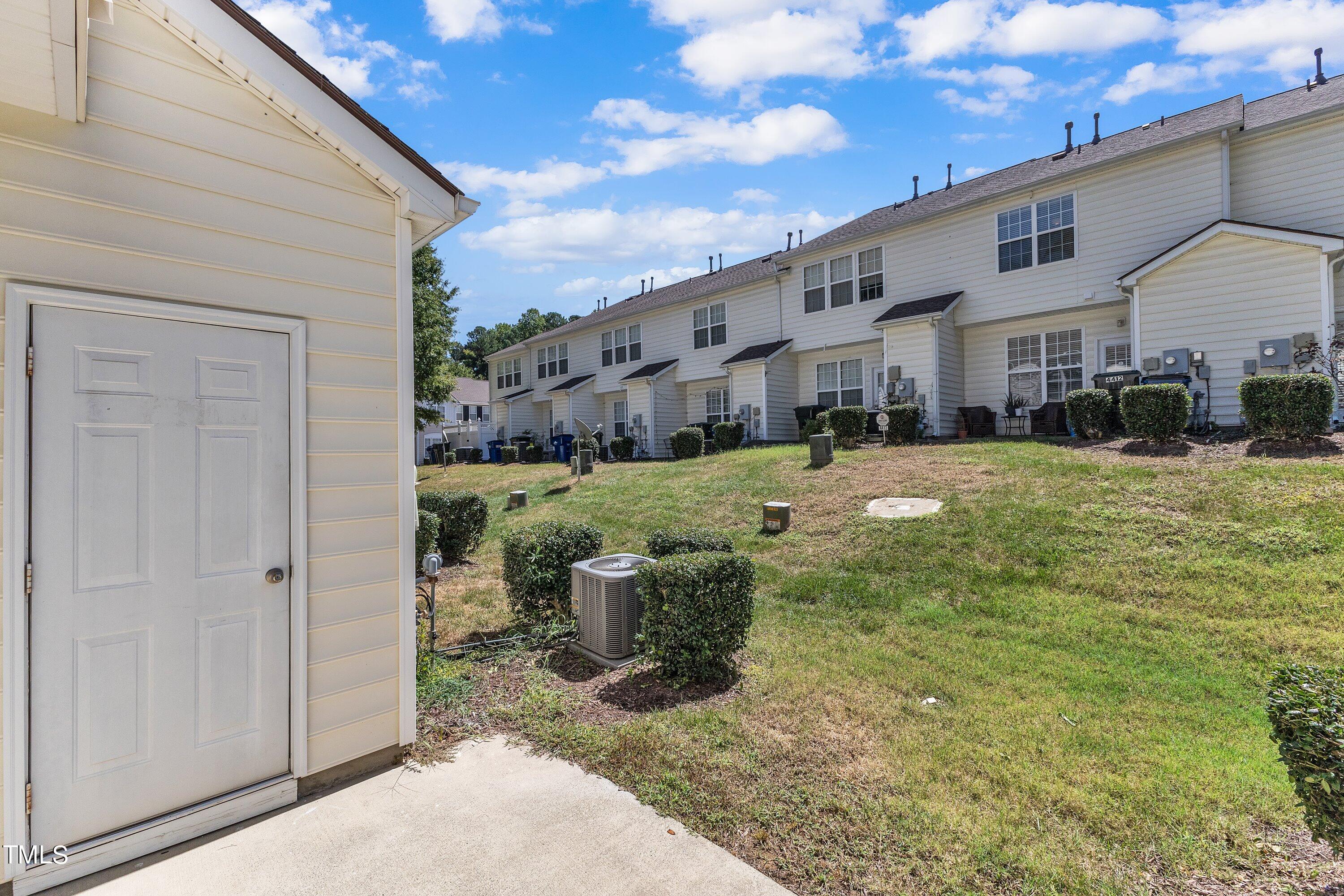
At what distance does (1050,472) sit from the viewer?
8781 millimetres

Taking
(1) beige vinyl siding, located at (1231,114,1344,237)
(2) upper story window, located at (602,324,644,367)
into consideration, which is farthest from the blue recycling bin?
(1) beige vinyl siding, located at (1231,114,1344,237)

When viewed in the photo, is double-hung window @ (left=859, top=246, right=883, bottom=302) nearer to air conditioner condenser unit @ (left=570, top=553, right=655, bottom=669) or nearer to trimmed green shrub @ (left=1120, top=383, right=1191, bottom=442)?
trimmed green shrub @ (left=1120, top=383, right=1191, bottom=442)

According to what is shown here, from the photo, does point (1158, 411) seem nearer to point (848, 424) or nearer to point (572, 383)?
point (848, 424)

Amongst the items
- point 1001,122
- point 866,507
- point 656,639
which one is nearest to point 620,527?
point 866,507

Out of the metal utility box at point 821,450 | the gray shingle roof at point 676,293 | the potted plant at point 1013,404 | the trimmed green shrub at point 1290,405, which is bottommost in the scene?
the metal utility box at point 821,450

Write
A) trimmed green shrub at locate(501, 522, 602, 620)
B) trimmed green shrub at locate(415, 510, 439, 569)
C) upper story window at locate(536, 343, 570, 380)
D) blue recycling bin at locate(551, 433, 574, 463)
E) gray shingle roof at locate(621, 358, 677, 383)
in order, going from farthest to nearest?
upper story window at locate(536, 343, 570, 380) → blue recycling bin at locate(551, 433, 574, 463) → gray shingle roof at locate(621, 358, 677, 383) → trimmed green shrub at locate(415, 510, 439, 569) → trimmed green shrub at locate(501, 522, 602, 620)

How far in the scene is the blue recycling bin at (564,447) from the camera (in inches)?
896

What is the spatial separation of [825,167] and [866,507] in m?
6.56

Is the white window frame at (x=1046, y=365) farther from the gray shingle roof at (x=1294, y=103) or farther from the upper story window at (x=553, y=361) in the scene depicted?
the upper story window at (x=553, y=361)

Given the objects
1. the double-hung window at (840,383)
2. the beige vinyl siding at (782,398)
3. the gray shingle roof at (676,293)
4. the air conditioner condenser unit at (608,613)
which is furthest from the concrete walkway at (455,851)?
the gray shingle roof at (676,293)

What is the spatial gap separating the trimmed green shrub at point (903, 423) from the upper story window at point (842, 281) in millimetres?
4945

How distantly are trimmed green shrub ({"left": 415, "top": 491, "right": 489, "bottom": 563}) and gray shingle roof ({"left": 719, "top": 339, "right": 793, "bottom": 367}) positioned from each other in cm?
1104

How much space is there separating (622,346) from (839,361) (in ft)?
32.9

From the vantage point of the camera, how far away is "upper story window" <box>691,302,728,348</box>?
20906mm
